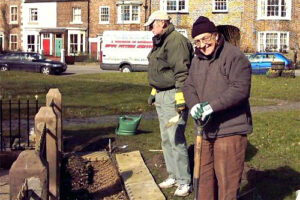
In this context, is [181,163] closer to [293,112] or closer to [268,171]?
[268,171]

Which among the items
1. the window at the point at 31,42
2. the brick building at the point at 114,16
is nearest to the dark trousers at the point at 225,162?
the brick building at the point at 114,16

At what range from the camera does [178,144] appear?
22.0ft

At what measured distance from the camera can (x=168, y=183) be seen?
7.07 metres

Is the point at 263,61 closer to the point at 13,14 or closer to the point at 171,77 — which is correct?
the point at 171,77

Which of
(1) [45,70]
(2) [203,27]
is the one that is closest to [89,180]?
(2) [203,27]

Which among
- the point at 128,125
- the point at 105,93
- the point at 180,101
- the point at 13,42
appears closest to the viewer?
the point at 180,101

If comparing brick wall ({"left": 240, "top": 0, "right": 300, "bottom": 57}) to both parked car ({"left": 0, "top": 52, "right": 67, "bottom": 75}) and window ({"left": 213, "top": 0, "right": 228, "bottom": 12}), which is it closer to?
window ({"left": 213, "top": 0, "right": 228, "bottom": 12})

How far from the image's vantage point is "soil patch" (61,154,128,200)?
23.8ft

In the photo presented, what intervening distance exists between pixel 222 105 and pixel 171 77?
1.69 m

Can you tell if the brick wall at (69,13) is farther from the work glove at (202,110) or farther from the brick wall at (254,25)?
the work glove at (202,110)

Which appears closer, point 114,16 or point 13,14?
point 114,16

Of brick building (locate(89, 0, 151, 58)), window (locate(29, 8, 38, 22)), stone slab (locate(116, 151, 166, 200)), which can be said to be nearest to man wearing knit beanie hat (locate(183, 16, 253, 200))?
stone slab (locate(116, 151, 166, 200))

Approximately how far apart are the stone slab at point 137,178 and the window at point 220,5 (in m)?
37.1

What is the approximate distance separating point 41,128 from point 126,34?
97.2 feet
